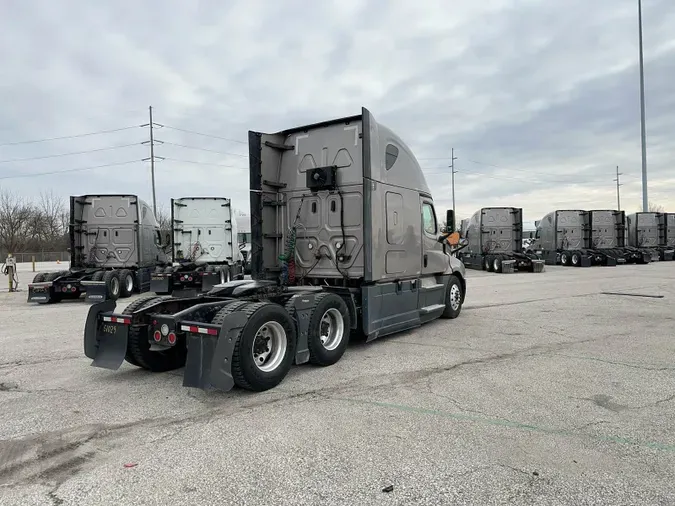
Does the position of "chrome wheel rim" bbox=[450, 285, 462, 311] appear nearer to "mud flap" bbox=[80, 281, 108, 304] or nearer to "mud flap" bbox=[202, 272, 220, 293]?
"mud flap" bbox=[202, 272, 220, 293]

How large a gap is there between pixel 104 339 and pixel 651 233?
128 feet

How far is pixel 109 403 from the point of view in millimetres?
4934

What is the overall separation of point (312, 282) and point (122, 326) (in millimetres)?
3249

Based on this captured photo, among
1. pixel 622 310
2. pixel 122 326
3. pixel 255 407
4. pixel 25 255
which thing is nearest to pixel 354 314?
pixel 255 407

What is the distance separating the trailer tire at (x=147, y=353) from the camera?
583cm

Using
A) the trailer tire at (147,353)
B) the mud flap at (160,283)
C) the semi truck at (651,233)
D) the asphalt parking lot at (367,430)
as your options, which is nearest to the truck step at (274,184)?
the trailer tire at (147,353)

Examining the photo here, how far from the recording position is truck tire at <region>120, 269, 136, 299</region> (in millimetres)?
15531

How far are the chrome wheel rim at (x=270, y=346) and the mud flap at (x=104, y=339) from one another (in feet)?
5.30

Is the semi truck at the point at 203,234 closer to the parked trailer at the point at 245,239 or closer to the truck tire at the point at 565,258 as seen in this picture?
the parked trailer at the point at 245,239

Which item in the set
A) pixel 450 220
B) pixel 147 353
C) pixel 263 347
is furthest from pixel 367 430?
pixel 450 220

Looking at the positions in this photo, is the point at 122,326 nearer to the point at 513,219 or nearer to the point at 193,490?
the point at 193,490

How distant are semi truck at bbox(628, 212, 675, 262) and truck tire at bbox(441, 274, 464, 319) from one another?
3022cm

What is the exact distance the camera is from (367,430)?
13.5ft

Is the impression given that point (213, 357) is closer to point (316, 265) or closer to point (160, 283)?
point (316, 265)
